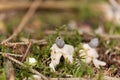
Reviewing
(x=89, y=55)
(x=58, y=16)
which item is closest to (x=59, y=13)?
(x=58, y=16)

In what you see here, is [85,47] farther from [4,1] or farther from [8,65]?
[4,1]

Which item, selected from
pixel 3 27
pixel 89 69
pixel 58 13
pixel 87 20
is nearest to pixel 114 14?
pixel 87 20

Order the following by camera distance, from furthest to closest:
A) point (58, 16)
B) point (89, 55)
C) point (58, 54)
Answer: point (58, 16) < point (89, 55) < point (58, 54)

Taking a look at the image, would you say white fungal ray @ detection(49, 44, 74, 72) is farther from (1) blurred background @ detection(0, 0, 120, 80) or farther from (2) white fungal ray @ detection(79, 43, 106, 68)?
(1) blurred background @ detection(0, 0, 120, 80)

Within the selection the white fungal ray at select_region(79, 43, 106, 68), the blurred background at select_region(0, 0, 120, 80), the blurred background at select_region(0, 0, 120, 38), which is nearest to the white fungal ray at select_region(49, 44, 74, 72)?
the white fungal ray at select_region(79, 43, 106, 68)

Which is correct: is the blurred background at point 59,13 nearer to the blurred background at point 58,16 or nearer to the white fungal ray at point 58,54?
the blurred background at point 58,16

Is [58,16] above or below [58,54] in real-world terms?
above

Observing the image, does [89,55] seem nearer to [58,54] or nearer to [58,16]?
A: [58,54]
